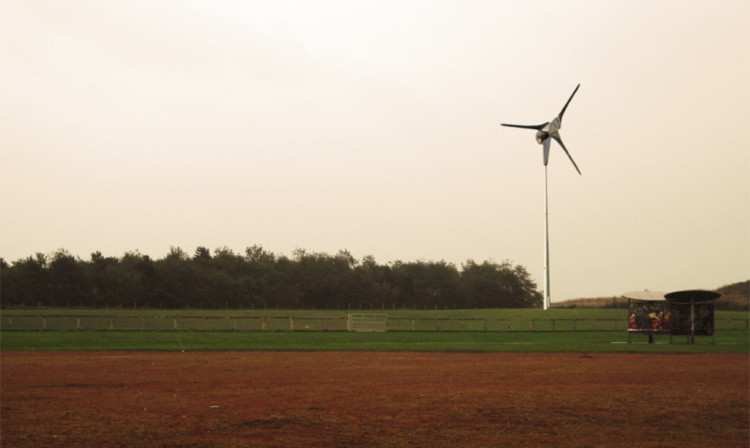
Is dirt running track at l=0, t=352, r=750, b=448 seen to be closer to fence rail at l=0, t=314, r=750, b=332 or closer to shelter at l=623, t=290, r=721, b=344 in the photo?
shelter at l=623, t=290, r=721, b=344

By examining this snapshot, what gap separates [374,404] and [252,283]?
11833 cm

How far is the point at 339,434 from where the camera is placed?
12070 mm

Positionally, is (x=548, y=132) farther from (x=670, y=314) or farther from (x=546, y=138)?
(x=670, y=314)

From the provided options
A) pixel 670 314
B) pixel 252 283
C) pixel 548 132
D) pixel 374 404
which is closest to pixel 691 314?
pixel 670 314

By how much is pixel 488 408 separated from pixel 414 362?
12.8 metres

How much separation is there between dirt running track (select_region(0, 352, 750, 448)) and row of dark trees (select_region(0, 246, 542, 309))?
309 ft

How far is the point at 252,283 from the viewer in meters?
132

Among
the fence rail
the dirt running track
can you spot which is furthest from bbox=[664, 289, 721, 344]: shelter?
the fence rail

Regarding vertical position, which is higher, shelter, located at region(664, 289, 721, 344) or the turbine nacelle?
the turbine nacelle

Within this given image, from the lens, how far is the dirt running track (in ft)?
38.5

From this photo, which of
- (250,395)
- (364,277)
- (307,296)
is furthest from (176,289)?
(250,395)

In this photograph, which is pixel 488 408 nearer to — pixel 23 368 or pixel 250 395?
pixel 250 395

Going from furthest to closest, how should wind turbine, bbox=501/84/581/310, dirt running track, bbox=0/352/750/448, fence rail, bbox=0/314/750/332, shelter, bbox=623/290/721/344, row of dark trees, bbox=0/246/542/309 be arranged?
row of dark trees, bbox=0/246/542/309, wind turbine, bbox=501/84/581/310, fence rail, bbox=0/314/750/332, shelter, bbox=623/290/721/344, dirt running track, bbox=0/352/750/448

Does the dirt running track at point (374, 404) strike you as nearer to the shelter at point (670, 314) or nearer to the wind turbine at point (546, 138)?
the shelter at point (670, 314)
